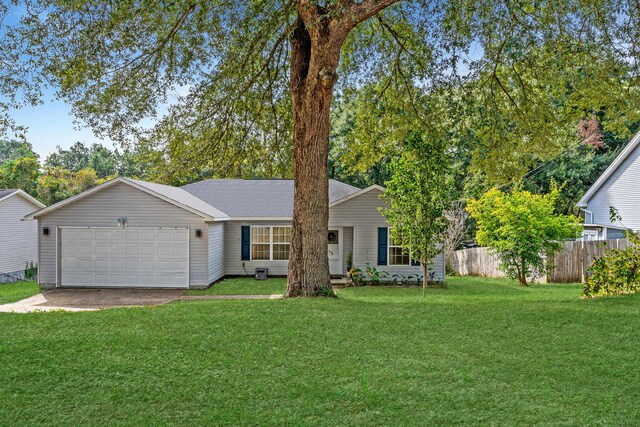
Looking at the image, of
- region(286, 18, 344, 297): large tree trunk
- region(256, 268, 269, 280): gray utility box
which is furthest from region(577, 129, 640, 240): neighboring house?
region(286, 18, 344, 297): large tree trunk

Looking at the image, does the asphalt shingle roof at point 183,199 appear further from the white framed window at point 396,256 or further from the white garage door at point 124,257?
the white framed window at point 396,256

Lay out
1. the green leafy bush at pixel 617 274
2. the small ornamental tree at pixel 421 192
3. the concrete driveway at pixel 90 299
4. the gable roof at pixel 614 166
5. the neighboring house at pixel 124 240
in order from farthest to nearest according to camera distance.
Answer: the gable roof at pixel 614 166 < the neighboring house at pixel 124 240 < the small ornamental tree at pixel 421 192 < the concrete driveway at pixel 90 299 < the green leafy bush at pixel 617 274

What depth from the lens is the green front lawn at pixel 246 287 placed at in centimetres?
1506

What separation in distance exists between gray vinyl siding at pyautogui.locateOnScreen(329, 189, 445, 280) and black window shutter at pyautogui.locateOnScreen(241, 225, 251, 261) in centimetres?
350

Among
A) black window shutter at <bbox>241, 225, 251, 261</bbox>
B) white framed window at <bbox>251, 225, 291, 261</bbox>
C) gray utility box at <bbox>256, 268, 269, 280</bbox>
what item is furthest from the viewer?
black window shutter at <bbox>241, 225, 251, 261</bbox>

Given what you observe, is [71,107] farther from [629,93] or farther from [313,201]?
[629,93]

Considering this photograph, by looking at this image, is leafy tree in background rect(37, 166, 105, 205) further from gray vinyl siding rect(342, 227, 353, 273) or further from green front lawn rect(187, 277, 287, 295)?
gray vinyl siding rect(342, 227, 353, 273)

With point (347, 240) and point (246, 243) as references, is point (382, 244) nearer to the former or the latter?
point (347, 240)

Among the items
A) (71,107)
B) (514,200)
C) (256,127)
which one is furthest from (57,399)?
(514,200)

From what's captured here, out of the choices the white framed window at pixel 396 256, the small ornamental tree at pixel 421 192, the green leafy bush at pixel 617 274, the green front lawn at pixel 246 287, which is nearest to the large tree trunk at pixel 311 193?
the small ornamental tree at pixel 421 192

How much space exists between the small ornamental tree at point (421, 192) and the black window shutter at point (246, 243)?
6.66m

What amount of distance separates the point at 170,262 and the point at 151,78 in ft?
19.9

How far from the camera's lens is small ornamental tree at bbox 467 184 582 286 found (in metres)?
16.9

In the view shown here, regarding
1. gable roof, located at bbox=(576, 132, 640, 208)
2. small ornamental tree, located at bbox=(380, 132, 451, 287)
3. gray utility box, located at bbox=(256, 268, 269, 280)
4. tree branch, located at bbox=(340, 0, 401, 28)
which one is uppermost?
tree branch, located at bbox=(340, 0, 401, 28)
